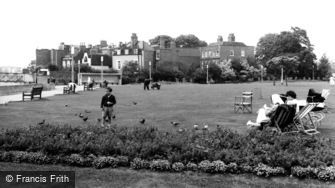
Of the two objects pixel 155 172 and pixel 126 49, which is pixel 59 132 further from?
pixel 126 49

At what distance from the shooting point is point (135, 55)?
324 feet

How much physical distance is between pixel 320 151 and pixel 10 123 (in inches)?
418

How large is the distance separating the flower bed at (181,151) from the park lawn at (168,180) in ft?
0.64

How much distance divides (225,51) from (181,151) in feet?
339

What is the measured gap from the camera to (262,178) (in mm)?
7418

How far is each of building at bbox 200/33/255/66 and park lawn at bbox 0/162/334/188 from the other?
10002cm

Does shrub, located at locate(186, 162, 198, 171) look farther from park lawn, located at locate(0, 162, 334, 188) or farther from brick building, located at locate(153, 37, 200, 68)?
brick building, located at locate(153, 37, 200, 68)

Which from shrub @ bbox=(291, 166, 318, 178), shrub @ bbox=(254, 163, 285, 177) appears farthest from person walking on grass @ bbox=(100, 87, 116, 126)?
shrub @ bbox=(291, 166, 318, 178)

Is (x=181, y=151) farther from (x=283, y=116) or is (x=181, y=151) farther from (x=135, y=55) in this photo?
(x=135, y=55)

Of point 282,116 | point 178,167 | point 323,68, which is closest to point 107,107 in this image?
point 282,116

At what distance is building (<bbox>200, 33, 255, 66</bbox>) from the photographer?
10900cm

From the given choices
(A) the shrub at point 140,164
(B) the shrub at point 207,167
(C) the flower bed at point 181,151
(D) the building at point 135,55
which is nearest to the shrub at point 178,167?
(C) the flower bed at point 181,151

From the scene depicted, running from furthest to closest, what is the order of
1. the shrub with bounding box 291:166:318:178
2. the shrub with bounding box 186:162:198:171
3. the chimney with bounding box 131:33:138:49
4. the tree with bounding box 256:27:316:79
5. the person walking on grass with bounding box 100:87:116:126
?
the chimney with bounding box 131:33:138:49
the tree with bounding box 256:27:316:79
the person walking on grass with bounding box 100:87:116:126
the shrub with bounding box 186:162:198:171
the shrub with bounding box 291:166:318:178

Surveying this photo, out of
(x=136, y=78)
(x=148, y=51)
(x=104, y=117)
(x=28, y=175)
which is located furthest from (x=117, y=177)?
(x=148, y=51)
